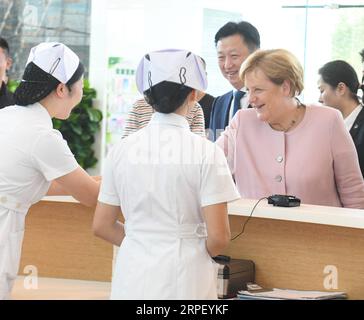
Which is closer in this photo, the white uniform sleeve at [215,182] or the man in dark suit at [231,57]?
the white uniform sleeve at [215,182]

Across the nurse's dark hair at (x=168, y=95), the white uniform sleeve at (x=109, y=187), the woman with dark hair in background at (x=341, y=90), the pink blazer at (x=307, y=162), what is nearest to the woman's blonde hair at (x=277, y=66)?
the pink blazer at (x=307, y=162)

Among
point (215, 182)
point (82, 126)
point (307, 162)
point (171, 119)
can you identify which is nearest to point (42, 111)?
point (171, 119)

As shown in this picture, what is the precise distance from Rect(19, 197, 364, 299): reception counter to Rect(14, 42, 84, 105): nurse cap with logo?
73 centimetres

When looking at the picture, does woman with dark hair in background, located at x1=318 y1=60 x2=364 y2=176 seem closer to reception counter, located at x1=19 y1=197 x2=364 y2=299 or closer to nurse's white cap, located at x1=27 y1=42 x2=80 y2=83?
reception counter, located at x1=19 y1=197 x2=364 y2=299

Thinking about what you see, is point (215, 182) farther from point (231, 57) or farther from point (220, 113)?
point (231, 57)

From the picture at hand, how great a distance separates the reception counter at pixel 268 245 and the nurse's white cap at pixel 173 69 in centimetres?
68

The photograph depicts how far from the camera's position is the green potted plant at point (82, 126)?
825cm

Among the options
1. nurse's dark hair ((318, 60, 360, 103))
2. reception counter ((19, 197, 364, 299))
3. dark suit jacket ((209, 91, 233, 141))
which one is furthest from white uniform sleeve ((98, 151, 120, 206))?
nurse's dark hair ((318, 60, 360, 103))

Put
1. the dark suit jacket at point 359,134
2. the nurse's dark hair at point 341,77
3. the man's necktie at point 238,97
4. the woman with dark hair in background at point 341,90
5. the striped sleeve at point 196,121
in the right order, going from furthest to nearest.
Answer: the nurse's dark hair at point 341,77 → the woman with dark hair in background at point 341,90 → the dark suit jacket at point 359,134 → the man's necktie at point 238,97 → the striped sleeve at point 196,121

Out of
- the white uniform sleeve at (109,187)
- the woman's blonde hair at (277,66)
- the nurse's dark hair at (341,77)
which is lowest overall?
the white uniform sleeve at (109,187)

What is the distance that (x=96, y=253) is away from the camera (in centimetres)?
347

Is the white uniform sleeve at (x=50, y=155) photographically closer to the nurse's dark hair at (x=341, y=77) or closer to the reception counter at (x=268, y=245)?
the reception counter at (x=268, y=245)

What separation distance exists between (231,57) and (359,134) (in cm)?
92
